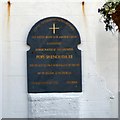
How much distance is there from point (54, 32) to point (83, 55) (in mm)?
635

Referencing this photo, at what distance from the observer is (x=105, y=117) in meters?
6.40

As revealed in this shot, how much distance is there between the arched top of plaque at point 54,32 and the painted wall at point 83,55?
0.28 ft

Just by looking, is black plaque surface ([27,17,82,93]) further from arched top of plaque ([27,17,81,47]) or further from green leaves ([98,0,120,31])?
green leaves ([98,0,120,31])

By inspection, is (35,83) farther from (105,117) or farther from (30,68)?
(105,117)

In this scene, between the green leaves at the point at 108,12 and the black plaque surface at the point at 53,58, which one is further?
the black plaque surface at the point at 53,58

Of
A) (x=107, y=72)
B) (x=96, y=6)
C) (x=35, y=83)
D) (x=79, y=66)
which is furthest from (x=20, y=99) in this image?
(x=96, y=6)

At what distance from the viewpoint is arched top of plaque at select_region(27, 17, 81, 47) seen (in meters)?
6.30

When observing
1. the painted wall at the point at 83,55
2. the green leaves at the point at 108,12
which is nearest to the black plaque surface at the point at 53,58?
the painted wall at the point at 83,55

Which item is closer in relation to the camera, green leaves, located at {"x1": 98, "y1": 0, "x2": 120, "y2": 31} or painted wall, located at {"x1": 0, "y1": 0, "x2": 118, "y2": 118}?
green leaves, located at {"x1": 98, "y1": 0, "x2": 120, "y2": 31}

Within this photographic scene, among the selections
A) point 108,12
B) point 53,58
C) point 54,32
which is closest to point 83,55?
point 53,58

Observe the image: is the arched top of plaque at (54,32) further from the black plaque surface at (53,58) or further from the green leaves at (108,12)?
the green leaves at (108,12)

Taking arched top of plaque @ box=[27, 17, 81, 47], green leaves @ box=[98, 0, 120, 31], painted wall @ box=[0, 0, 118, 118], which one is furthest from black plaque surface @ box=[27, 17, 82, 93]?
green leaves @ box=[98, 0, 120, 31]

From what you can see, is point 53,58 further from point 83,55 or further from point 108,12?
point 108,12

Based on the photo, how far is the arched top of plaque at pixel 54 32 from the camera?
20.7ft
